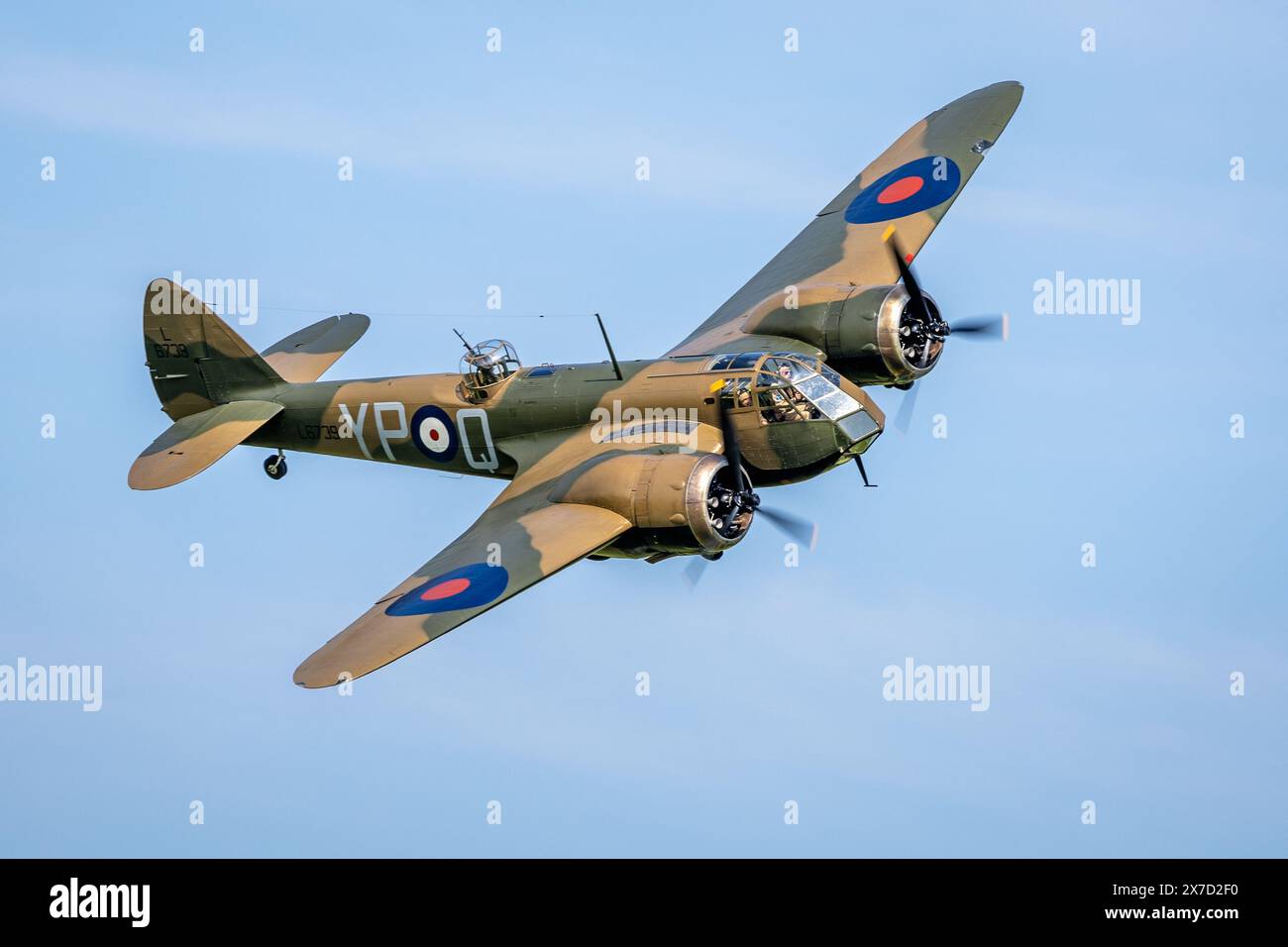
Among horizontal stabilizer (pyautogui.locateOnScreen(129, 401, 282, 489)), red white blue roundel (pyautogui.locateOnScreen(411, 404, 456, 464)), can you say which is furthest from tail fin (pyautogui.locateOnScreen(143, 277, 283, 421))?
red white blue roundel (pyautogui.locateOnScreen(411, 404, 456, 464))

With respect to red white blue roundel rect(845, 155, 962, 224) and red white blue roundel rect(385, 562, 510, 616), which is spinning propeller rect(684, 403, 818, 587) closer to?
red white blue roundel rect(385, 562, 510, 616)

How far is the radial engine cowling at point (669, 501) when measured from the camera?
3170 cm

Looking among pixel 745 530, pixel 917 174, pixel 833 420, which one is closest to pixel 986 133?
pixel 917 174

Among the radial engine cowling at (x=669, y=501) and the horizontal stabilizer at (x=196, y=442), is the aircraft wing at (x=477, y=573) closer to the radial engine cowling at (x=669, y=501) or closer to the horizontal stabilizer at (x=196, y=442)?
the radial engine cowling at (x=669, y=501)

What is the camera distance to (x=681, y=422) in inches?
1350

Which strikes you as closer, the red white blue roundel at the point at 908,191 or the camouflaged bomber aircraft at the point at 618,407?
the camouflaged bomber aircraft at the point at 618,407

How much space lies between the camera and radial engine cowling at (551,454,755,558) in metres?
31.7

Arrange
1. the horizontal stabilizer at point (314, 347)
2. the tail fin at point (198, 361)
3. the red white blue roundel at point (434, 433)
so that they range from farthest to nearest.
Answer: the horizontal stabilizer at point (314, 347) → the tail fin at point (198, 361) → the red white blue roundel at point (434, 433)

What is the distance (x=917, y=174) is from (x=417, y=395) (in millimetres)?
12186

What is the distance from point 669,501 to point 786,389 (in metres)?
3.70

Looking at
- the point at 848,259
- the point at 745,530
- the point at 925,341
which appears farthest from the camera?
the point at 848,259

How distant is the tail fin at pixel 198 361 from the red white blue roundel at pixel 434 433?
4023 millimetres

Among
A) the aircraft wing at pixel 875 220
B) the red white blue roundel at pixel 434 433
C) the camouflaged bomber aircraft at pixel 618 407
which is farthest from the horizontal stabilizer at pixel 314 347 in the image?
the aircraft wing at pixel 875 220

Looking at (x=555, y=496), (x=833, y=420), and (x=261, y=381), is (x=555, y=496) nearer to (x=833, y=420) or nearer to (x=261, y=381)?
(x=833, y=420)
